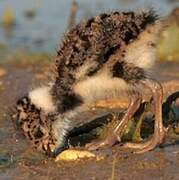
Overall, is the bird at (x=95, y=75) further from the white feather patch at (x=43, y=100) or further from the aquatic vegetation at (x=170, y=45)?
the aquatic vegetation at (x=170, y=45)

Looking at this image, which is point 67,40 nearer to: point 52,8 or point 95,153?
point 95,153

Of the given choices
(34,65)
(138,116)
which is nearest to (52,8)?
(34,65)

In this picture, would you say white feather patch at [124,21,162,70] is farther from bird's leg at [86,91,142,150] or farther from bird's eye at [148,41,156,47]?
bird's leg at [86,91,142,150]

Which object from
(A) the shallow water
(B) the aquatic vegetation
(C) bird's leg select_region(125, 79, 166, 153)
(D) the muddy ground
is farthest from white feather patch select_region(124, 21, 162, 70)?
(A) the shallow water

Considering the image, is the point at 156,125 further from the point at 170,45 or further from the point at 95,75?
the point at 170,45

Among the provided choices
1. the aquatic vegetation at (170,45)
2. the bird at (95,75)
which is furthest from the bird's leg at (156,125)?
the aquatic vegetation at (170,45)

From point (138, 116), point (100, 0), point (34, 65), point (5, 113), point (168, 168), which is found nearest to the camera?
point (168, 168)

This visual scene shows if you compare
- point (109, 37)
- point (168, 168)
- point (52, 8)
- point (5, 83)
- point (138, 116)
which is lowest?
point (168, 168)
